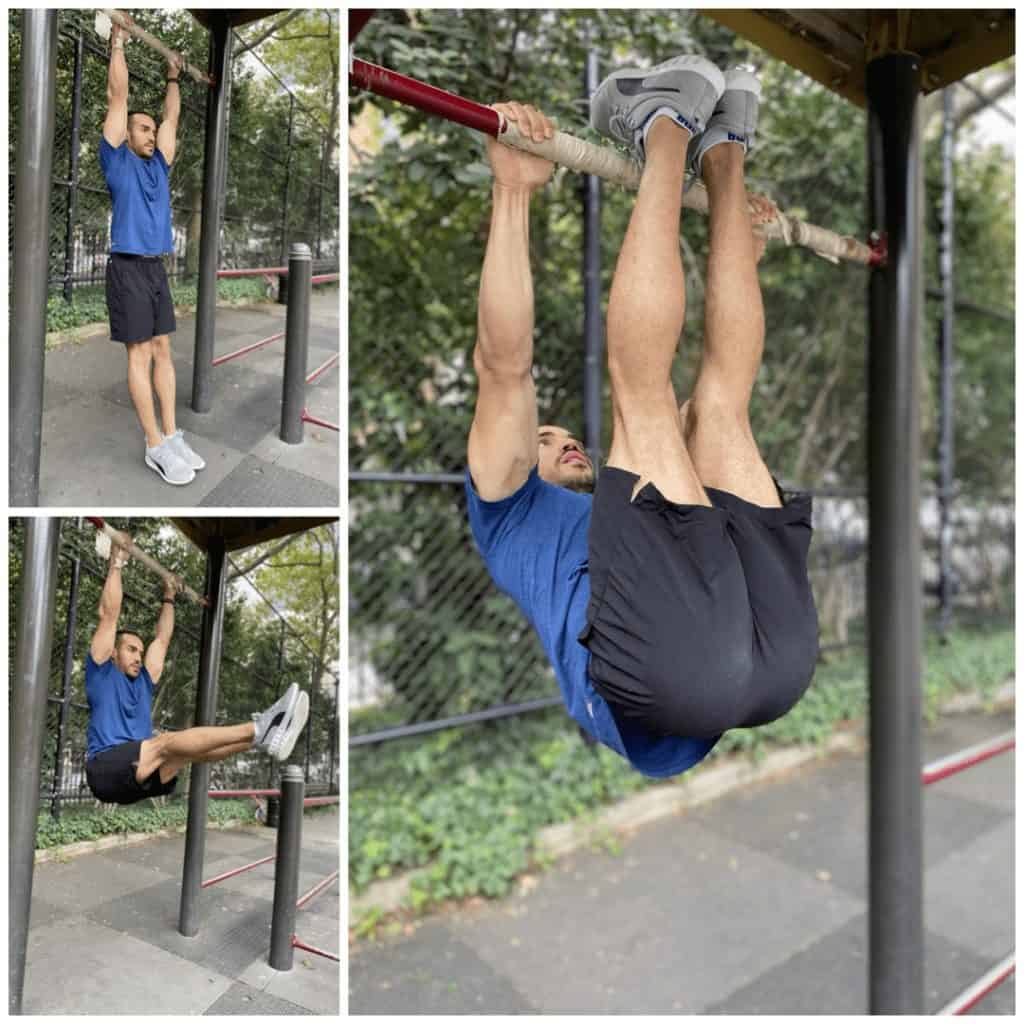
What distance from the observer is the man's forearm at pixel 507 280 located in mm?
1422

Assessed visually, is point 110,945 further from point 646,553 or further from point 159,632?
point 646,553

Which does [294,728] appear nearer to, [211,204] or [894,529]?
[211,204]

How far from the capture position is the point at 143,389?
1262 millimetres

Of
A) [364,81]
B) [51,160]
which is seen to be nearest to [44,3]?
[51,160]

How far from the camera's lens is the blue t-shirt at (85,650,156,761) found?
129 cm

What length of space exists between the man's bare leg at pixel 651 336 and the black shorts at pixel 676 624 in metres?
0.04

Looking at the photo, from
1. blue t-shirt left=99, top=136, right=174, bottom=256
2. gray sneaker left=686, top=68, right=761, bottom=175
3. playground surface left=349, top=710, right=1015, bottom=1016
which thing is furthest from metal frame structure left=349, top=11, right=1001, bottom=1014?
blue t-shirt left=99, top=136, right=174, bottom=256

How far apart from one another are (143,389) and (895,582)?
1859 millimetres

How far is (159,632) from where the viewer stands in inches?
52.0

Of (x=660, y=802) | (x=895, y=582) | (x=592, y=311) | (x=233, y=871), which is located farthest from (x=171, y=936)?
(x=660, y=802)

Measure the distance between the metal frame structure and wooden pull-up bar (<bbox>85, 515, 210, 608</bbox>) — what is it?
174 centimetres

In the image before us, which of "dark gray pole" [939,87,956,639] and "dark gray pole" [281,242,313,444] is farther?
"dark gray pole" [939,87,956,639]

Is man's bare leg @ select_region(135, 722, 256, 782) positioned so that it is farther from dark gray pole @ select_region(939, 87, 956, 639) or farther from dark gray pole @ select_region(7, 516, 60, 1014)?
dark gray pole @ select_region(939, 87, 956, 639)

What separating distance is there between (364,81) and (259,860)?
1.20 meters
